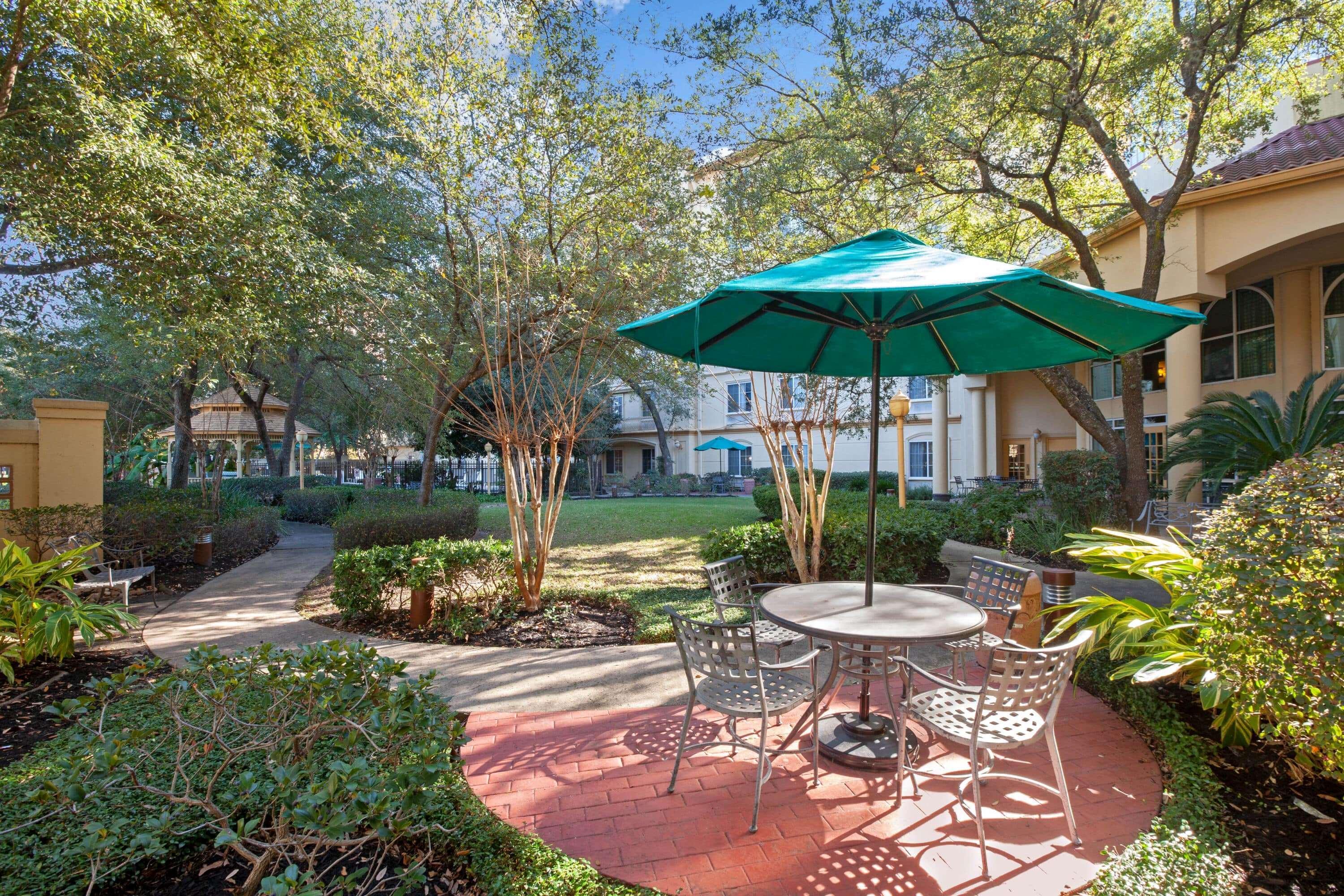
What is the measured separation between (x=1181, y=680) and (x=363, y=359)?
13031 mm

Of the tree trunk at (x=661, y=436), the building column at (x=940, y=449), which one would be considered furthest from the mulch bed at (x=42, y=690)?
the tree trunk at (x=661, y=436)

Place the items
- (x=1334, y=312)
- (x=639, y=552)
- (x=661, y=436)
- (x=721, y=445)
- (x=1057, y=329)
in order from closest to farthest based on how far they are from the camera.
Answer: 1. (x=1057, y=329)
2. (x=639, y=552)
3. (x=1334, y=312)
4. (x=721, y=445)
5. (x=661, y=436)

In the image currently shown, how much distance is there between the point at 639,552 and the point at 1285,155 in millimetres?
14233

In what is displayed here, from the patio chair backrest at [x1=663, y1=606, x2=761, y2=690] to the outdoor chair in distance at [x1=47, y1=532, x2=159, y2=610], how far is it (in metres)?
5.54

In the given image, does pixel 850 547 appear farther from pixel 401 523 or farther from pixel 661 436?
pixel 661 436

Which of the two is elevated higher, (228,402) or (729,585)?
(228,402)

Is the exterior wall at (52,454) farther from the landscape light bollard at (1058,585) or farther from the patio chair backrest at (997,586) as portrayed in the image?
the landscape light bollard at (1058,585)

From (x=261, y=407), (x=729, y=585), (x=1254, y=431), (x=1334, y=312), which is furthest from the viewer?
(x=261, y=407)

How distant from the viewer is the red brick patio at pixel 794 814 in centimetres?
254

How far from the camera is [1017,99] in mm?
8484

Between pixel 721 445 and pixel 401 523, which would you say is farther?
pixel 721 445

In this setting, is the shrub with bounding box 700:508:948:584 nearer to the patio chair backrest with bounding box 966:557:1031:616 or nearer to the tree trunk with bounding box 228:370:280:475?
the patio chair backrest with bounding box 966:557:1031:616

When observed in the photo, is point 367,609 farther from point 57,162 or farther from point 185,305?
point 57,162

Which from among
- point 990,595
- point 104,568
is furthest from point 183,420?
point 990,595
